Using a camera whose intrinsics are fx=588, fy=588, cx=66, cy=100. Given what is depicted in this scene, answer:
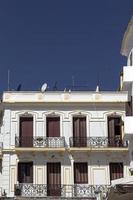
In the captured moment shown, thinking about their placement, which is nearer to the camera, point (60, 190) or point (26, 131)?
point (60, 190)

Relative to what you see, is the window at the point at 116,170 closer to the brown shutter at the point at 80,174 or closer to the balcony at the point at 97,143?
the balcony at the point at 97,143

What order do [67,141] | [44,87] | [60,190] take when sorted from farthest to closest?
[44,87], [67,141], [60,190]

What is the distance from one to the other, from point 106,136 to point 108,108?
2052 mm

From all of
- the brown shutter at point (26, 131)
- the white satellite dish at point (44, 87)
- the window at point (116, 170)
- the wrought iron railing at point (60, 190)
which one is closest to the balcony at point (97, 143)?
the window at point (116, 170)

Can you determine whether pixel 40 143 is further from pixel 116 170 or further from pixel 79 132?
pixel 116 170

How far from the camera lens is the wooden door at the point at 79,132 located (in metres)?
41.2

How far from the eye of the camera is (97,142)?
135 ft

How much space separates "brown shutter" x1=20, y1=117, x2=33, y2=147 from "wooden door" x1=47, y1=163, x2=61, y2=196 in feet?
6.94

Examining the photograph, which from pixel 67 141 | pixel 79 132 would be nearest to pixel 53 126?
pixel 67 141

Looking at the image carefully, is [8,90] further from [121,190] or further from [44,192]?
[121,190]

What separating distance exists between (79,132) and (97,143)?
155cm

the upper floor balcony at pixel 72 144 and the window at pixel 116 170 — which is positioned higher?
the upper floor balcony at pixel 72 144

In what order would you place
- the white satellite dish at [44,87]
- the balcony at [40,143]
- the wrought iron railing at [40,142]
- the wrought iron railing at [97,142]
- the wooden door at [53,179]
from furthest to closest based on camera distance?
the white satellite dish at [44,87], the wrought iron railing at [97,142], the wrought iron railing at [40,142], the balcony at [40,143], the wooden door at [53,179]

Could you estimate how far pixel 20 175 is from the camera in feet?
133
